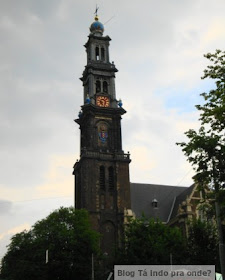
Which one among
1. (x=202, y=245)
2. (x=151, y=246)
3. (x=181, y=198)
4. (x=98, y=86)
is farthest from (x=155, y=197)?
(x=202, y=245)

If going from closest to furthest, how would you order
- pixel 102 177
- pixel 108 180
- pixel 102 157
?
pixel 108 180, pixel 102 177, pixel 102 157

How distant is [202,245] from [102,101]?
37987 millimetres

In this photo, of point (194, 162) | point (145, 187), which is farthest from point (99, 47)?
point (194, 162)

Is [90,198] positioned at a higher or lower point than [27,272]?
higher

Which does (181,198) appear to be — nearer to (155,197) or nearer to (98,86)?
(155,197)

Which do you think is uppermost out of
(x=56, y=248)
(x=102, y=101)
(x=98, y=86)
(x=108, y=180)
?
(x=98, y=86)

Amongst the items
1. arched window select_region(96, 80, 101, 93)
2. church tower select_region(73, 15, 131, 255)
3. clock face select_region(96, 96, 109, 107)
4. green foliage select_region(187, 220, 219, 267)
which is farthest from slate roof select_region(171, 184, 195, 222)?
arched window select_region(96, 80, 101, 93)

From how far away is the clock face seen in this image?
73.0 m

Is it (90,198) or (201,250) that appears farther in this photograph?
(90,198)

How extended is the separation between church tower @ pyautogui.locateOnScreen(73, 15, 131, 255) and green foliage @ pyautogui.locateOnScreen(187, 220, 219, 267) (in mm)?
18636

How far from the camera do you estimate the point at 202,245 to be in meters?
41.2

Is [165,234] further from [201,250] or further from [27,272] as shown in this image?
[27,272]

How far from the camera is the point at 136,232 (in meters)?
45.0

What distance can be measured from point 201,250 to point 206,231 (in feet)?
9.03
